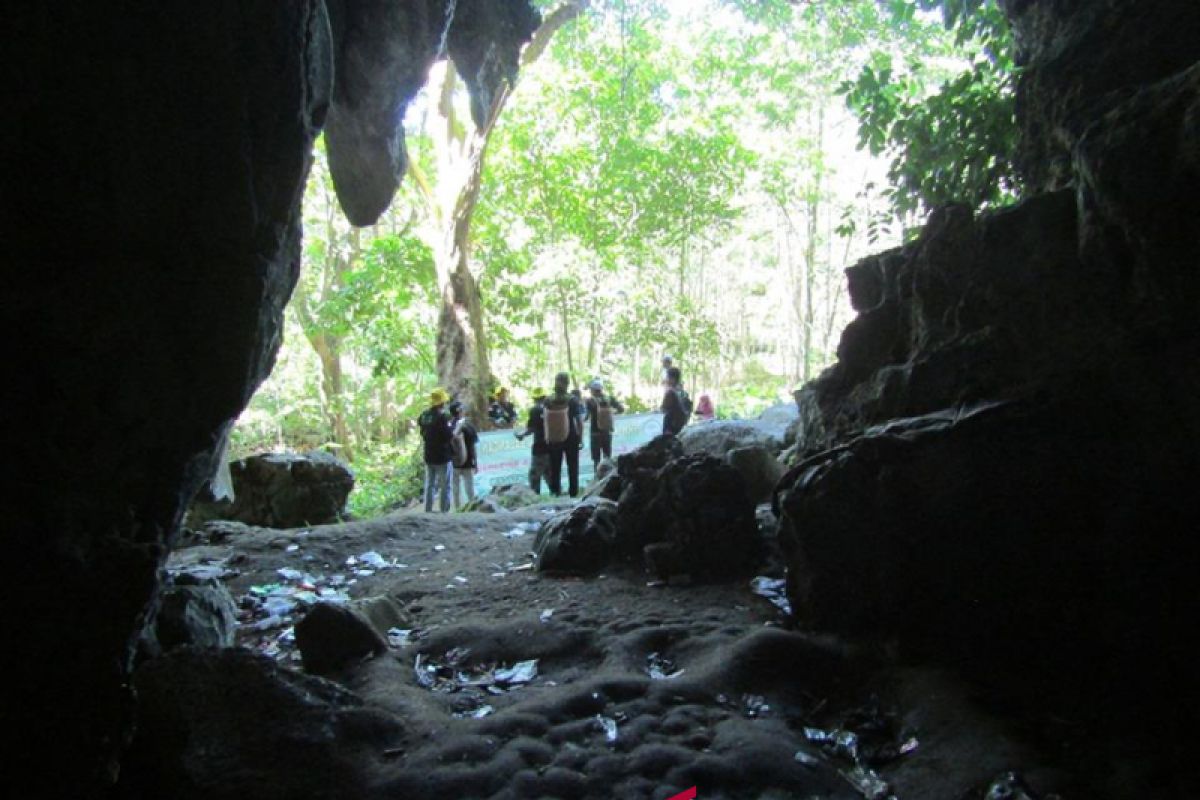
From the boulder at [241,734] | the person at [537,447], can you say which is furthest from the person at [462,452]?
the boulder at [241,734]

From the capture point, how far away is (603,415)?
499 inches

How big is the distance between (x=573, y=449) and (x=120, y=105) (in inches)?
369

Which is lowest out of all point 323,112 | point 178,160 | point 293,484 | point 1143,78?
point 293,484

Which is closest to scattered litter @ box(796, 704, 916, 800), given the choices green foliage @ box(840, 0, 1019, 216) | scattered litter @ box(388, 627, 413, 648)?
scattered litter @ box(388, 627, 413, 648)

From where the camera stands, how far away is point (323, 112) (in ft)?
12.7

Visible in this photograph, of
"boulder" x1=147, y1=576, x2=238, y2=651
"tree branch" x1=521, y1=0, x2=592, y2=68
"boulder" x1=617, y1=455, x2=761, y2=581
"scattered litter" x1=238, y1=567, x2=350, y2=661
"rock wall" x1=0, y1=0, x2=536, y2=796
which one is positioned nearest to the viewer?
"rock wall" x1=0, y1=0, x2=536, y2=796

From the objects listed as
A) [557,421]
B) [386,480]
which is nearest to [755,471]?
[557,421]

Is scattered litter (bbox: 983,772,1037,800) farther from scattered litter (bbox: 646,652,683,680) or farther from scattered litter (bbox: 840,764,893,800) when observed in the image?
scattered litter (bbox: 646,652,683,680)

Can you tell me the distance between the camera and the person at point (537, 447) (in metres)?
11.7

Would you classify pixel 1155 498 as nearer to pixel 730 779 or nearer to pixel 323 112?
pixel 730 779

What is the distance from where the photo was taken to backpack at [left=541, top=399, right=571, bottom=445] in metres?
11.2

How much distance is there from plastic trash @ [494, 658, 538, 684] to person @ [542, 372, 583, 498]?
250 inches

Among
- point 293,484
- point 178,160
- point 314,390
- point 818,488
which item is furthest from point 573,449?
point 314,390

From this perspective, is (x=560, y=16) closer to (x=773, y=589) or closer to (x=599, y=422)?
(x=599, y=422)
